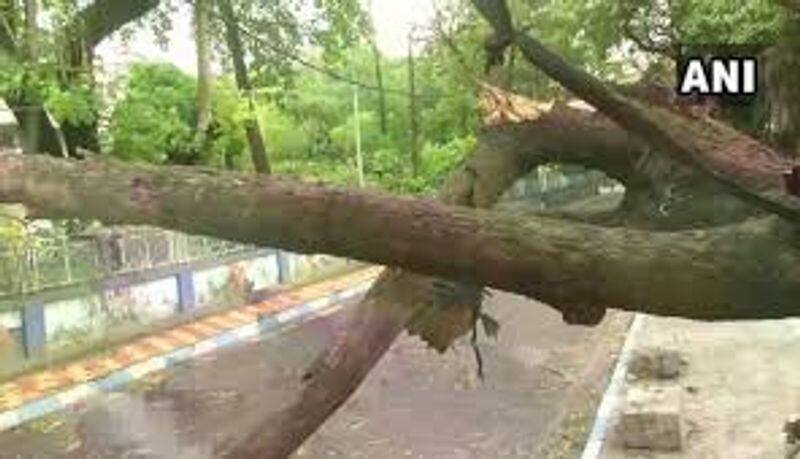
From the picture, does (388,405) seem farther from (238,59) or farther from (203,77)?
(203,77)

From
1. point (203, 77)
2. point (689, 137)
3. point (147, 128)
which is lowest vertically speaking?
point (689, 137)

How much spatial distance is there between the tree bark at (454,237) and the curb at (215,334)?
1046 centimetres

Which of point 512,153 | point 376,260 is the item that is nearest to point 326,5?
point 512,153

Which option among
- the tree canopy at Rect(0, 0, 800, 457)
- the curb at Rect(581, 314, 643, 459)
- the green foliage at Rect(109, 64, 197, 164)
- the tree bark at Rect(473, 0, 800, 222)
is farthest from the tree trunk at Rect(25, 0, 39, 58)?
the tree bark at Rect(473, 0, 800, 222)

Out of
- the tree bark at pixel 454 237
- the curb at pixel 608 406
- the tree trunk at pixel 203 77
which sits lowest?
the curb at pixel 608 406

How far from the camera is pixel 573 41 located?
21.2 m

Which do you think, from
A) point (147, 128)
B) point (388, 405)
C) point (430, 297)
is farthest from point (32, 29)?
point (430, 297)

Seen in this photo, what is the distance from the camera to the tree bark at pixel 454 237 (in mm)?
3174

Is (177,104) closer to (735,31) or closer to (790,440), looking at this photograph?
(735,31)

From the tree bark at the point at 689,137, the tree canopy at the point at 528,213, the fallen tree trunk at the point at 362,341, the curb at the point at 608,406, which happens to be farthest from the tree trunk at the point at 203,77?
the tree bark at the point at 689,137

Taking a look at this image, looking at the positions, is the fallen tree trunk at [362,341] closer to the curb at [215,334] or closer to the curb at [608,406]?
the curb at [608,406]

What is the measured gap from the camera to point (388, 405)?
13.7 metres

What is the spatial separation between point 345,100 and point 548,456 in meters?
29.5

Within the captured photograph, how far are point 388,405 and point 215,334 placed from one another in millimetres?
5194
